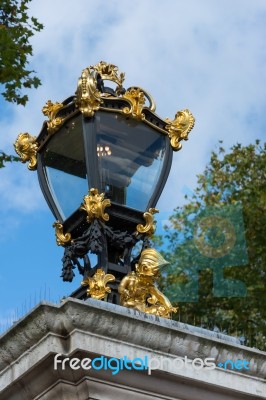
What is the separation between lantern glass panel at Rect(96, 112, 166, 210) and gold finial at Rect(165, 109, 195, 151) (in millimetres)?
80

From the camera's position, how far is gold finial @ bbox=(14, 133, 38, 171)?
8.83 m

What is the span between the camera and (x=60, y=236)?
842 cm

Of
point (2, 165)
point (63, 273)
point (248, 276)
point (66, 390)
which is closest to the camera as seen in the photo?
point (66, 390)

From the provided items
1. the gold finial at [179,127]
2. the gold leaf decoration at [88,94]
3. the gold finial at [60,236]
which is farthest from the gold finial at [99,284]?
the gold finial at [179,127]

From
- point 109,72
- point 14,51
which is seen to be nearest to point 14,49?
point 14,51

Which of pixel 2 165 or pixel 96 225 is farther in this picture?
pixel 2 165

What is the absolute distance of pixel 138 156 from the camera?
28.7ft

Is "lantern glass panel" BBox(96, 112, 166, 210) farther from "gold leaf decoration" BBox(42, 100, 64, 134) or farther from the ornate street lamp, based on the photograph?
"gold leaf decoration" BBox(42, 100, 64, 134)

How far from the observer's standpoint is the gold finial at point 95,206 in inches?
318

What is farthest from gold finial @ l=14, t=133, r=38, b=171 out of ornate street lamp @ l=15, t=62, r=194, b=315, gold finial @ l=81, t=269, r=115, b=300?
gold finial @ l=81, t=269, r=115, b=300

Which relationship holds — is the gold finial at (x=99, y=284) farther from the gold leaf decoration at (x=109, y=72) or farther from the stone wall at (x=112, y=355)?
A: the gold leaf decoration at (x=109, y=72)

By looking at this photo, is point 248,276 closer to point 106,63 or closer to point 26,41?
point 26,41

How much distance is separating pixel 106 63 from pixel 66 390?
10.9 ft

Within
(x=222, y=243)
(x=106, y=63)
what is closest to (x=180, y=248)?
(x=222, y=243)
